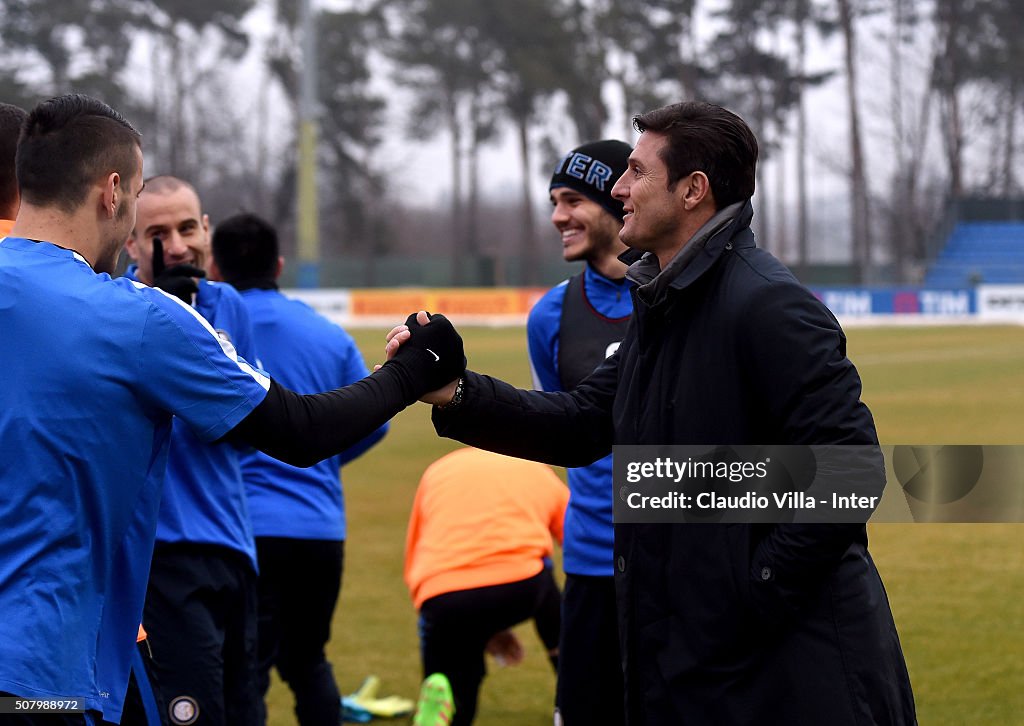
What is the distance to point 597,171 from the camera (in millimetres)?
4816

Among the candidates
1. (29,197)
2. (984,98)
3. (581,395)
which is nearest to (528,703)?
(581,395)

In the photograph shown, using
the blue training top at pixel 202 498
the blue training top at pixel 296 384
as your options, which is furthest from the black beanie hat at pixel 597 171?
the blue training top at pixel 202 498

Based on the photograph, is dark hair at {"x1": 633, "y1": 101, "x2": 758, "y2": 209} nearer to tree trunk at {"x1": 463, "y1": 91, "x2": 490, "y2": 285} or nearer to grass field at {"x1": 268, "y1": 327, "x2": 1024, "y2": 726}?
grass field at {"x1": 268, "y1": 327, "x2": 1024, "y2": 726}

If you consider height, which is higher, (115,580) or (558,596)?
(115,580)

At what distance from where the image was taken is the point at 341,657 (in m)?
6.96

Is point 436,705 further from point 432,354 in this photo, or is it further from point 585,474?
point 432,354

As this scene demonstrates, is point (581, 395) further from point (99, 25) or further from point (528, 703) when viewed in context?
point (99, 25)

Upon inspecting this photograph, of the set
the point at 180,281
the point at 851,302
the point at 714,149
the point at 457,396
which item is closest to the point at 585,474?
the point at 457,396

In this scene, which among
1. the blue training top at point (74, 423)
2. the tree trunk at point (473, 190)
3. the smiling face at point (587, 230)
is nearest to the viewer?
the blue training top at point (74, 423)

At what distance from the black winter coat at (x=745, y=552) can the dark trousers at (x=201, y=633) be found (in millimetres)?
1500

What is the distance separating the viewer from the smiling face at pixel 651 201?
3.09m

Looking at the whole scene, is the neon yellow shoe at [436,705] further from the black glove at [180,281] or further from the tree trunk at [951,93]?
the tree trunk at [951,93]

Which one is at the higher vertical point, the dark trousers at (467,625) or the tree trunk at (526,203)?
the tree trunk at (526,203)

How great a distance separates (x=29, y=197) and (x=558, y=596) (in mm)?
3268
